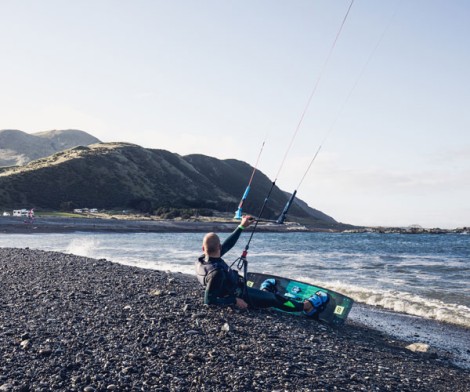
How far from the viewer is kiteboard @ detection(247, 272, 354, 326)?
35.7ft

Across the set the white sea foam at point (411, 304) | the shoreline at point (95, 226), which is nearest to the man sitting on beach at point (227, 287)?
the white sea foam at point (411, 304)

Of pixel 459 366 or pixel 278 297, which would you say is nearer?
pixel 459 366

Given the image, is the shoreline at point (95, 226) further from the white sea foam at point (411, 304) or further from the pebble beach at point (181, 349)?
the pebble beach at point (181, 349)

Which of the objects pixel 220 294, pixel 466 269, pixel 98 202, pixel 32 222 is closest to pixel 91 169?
pixel 98 202

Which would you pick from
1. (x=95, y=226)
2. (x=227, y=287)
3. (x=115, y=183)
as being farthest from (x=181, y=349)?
(x=115, y=183)

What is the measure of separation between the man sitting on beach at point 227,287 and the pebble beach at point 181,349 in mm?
273

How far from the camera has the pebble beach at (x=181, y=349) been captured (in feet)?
19.9

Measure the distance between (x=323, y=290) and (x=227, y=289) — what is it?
2693 millimetres

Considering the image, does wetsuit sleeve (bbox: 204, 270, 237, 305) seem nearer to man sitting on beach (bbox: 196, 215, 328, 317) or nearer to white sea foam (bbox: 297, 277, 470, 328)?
man sitting on beach (bbox: 196, 215, 328, 317)

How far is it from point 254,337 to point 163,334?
A: 60.6 inches

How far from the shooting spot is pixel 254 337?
26.6 ft

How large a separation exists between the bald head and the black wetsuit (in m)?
0.12

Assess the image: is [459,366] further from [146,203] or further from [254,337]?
[146,203]

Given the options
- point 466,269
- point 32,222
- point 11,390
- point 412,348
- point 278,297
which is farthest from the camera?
point 32,222
